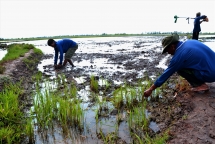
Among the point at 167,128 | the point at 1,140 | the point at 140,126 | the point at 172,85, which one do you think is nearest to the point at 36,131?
the point at 1,140

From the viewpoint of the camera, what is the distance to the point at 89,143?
3049 mm

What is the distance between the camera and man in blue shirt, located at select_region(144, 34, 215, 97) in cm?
350

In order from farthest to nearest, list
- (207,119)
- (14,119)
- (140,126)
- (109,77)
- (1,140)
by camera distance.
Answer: (109,77) → (14,119) → (140,126) → (207,119) → (1,140)

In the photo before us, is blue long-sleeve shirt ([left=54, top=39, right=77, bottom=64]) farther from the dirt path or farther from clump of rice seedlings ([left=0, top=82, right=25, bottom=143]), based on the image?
the dirt path

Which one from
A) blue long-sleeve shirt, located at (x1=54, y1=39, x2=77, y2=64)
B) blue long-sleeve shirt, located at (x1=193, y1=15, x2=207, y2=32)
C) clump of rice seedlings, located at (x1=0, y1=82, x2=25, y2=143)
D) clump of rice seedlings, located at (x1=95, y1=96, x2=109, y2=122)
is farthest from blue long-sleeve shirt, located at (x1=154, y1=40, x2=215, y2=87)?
blue long-sleeve shirt, located at (x1=193, y1=15, x2=207, y2=32)

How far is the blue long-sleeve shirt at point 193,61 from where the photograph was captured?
138 inches

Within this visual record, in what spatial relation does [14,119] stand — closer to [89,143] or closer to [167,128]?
[89,143]

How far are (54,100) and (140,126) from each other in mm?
1535

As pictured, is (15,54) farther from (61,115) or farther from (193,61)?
(193,61)

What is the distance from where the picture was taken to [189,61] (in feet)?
11.8

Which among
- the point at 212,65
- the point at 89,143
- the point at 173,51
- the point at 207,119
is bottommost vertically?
the point at 89,143

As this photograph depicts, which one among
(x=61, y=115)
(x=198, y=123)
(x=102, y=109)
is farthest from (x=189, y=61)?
(x=61, y=115)

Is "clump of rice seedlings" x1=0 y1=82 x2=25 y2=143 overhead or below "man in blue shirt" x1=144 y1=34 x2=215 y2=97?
below

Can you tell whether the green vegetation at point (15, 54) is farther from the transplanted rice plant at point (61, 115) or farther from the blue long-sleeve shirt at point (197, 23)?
the blue long-sleeve shirt at point (197, 23)
